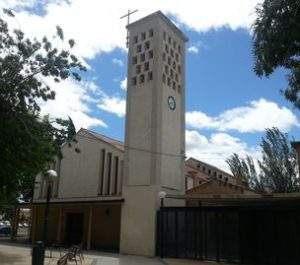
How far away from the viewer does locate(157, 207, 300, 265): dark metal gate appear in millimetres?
21547

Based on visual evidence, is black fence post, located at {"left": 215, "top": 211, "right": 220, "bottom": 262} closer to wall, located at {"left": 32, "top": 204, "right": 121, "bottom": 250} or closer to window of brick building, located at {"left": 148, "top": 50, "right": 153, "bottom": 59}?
wall, located at {"left": 32, "top": 204, "right": 121, "bottom": 250}

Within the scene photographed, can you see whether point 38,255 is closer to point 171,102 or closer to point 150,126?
point 150,126

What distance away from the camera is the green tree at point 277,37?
26.7ft

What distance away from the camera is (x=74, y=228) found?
3169 centimetres

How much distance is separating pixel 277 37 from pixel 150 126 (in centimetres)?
1924

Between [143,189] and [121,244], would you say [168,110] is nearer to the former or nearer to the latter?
[143,189]

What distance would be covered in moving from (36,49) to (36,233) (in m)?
20.5

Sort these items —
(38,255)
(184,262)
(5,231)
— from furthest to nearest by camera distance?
(5,231) → (184,262) → (38,255)

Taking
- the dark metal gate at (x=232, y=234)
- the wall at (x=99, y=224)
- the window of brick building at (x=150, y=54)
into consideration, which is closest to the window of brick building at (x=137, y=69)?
the window of brick building at (x=150, y=54)

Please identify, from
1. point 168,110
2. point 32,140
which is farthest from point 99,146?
point 32,140

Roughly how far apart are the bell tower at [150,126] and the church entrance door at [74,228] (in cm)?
577

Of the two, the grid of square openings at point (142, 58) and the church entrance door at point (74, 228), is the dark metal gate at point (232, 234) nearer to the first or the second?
the church entrance door at point (74, 228)

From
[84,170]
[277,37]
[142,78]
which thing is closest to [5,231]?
[84,170]

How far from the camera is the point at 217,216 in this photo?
23500mm
